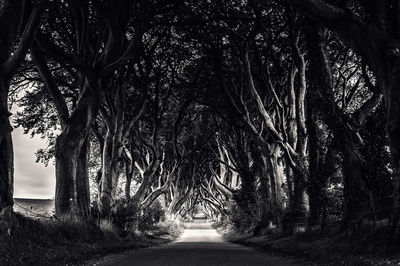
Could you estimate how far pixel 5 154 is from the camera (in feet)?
33.5

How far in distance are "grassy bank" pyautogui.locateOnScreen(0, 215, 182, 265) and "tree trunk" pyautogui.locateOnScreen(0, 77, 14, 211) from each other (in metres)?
0.75

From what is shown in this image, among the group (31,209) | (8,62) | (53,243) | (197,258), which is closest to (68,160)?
(31,209)

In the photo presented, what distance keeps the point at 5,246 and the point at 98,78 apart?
7217 millimetres

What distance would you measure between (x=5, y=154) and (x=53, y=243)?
257 cm

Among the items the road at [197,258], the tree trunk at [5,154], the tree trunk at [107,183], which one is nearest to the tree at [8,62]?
the tree trunk at [5,154]

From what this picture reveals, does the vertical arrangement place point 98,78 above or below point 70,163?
above

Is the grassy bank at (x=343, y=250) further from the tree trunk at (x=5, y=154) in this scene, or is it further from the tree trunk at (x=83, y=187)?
the tree trunk at (x=5, y=154)

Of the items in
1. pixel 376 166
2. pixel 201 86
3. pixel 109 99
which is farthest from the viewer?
pixel 201 86

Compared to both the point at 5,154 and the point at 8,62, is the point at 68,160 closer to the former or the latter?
the point at 5,154

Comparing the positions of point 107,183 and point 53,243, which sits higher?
point 107,183

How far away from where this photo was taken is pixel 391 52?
8.99 metres

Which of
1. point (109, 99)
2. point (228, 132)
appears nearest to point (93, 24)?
point (109, 99)

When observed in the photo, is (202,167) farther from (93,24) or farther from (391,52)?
(391,52)

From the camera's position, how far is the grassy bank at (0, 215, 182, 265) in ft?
28.6
